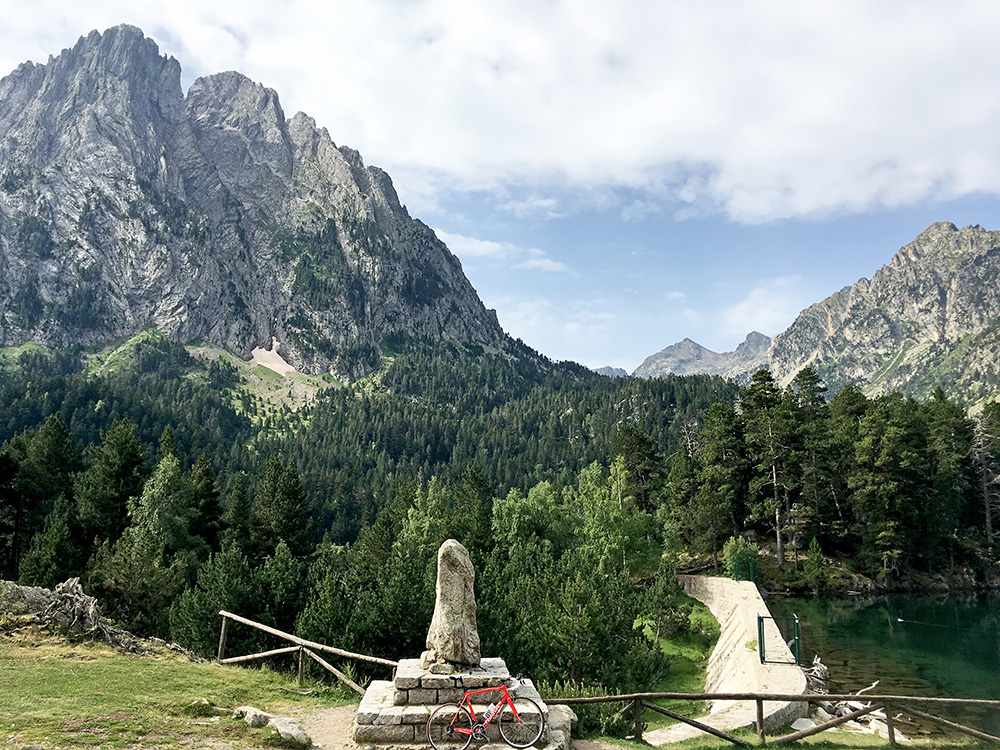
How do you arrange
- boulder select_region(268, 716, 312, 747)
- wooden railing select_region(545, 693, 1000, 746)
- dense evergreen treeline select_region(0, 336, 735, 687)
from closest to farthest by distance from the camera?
boulder select_region(268, 716, 312, 747) < wooden railing select_region(545, 693, 1000, 746) < dense evergreen treeline select_region(0, 336, 735, 687)

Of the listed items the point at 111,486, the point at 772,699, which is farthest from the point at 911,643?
the point at 111,486

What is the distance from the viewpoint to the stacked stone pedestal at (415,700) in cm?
1332

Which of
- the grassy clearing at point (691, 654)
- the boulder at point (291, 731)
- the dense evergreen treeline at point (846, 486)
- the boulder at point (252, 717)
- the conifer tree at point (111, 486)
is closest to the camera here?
the boulder at point (291, 731)

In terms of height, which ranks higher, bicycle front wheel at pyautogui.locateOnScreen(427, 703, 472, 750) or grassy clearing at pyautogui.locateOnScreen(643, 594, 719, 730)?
bicycle front wheel at pyautogui.locateOnScreen(427, 703, 472, 750)

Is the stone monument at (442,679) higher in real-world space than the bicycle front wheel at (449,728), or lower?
higher

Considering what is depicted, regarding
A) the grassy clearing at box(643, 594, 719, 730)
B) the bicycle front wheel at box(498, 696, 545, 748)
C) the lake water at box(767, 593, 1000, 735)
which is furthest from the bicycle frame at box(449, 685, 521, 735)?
the lake water at box(767, 593, 1000, 735)

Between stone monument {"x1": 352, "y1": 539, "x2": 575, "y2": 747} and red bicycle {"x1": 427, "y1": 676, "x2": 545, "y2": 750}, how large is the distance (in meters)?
0.21

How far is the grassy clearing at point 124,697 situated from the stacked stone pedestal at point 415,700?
1995mm

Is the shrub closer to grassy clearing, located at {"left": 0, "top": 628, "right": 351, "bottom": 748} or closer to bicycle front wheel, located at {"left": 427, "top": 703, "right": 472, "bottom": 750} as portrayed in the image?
grassy clearing, located at {"left": 0, "top": 628, "right": 351, "bottom": 748}

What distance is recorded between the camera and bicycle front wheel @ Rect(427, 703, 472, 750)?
43.2 feet

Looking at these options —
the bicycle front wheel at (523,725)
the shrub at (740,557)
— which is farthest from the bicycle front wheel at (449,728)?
the shrub at (740,557)

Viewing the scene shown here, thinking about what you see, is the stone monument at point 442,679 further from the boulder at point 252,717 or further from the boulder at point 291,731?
the boulder at point 252,717

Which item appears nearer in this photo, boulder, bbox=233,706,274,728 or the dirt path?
the dirt path

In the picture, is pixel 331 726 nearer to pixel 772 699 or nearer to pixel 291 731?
pixel 291 731
